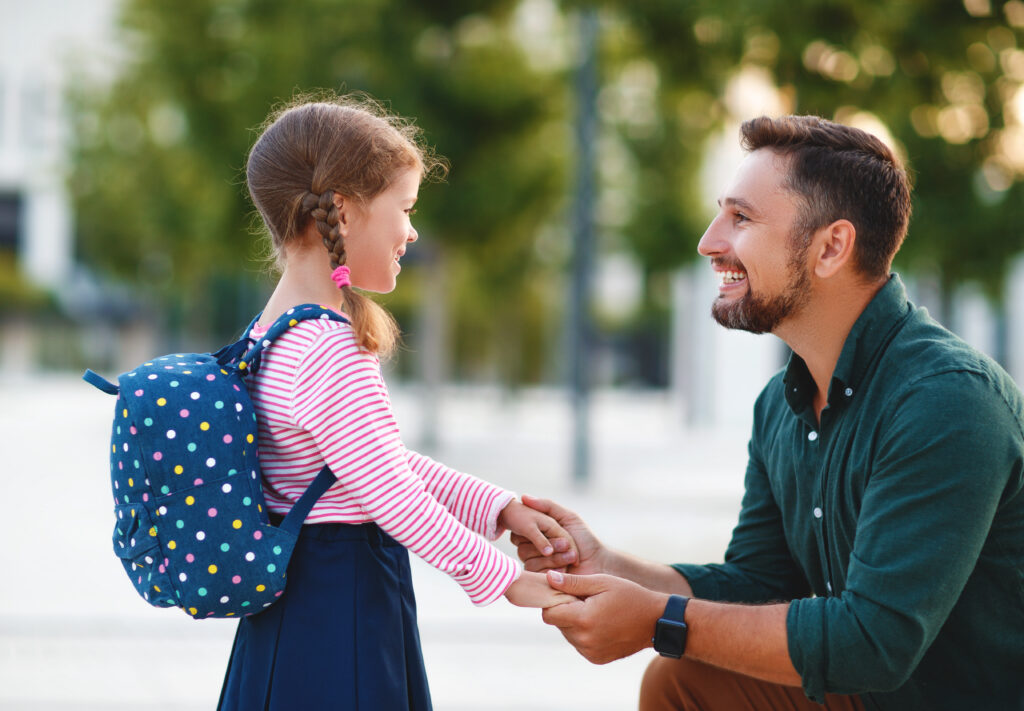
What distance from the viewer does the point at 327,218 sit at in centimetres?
Result: 208

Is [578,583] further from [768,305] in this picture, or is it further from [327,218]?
[327,218]

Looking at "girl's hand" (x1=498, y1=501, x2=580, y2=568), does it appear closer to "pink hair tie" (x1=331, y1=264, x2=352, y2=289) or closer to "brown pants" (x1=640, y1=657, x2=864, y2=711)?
"brown pants" (x1=640, y1=657, x2=864, y2=711)

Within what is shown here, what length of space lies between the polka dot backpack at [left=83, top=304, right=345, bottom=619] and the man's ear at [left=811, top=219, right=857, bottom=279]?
3.97 feet

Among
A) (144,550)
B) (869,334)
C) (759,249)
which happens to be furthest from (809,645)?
(144,550)

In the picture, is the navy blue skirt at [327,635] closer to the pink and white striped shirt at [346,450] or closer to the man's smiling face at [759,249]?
the pink and white striped shirt at [346,450]

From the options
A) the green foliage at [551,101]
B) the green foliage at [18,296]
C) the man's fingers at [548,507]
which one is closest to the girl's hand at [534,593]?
the man's fingers at [548,507]

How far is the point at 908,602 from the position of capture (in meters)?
1.87

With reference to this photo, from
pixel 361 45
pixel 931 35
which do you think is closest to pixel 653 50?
pixel 931 35

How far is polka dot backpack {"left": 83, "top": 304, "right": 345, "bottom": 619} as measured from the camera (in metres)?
1.88

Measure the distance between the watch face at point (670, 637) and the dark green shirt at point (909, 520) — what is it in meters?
0.21

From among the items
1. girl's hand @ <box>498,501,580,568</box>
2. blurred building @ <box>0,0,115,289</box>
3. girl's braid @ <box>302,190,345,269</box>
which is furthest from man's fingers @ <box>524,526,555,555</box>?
blurred building @ <box>0,0,115,289</box>

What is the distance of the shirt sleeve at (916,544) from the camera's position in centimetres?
188

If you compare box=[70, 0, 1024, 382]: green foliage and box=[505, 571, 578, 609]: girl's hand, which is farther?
box=[70, 0, 1024, 382]: green foliage

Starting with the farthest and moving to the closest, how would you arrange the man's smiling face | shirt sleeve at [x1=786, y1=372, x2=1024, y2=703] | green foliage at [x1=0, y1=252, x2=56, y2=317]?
green foliage at [x1=0, y1=252, x2=56, y2=317] < the man's smiling face < shirt sleeve at [x1=786, y1=372, x2=1024, y2=703]
